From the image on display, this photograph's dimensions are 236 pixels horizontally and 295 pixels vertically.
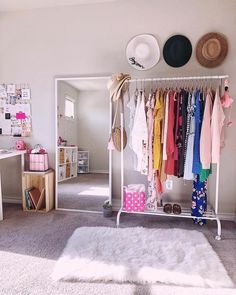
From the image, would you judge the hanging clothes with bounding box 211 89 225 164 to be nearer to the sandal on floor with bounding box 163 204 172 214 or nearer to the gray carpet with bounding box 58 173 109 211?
the sandal on floor with bounding box 163 204 172 214

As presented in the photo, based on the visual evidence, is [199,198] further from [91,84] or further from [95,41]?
[95,41]

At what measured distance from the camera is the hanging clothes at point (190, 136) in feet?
7.46

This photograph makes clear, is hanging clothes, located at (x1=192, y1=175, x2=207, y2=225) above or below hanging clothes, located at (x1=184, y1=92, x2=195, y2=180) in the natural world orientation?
below

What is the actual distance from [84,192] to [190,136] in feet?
5.37

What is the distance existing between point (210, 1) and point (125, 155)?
6.67 feet

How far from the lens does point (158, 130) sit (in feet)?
7.82

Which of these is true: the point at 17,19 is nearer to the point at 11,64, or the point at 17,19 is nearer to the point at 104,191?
the point at 11,64

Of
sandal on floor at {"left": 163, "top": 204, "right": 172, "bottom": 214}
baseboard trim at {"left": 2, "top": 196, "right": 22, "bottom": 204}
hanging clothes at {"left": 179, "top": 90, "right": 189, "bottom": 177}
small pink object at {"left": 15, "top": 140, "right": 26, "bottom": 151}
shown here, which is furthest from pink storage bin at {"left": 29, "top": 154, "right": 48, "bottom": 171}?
hanging clothes at {"left": 179, "top": 90, "right": 189, "bottom": 177}

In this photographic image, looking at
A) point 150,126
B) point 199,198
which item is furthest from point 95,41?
point 199,198

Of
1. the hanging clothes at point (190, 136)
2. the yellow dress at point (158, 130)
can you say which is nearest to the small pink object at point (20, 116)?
the yellow dress at point (158, 130)

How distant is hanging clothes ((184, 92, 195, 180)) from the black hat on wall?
634 millimetres

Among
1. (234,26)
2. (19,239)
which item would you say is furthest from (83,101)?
(234,26)

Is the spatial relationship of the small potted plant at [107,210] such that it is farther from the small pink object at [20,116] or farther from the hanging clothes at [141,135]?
the small pink object at [20,116]

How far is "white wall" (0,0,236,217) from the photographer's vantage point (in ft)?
8.74
